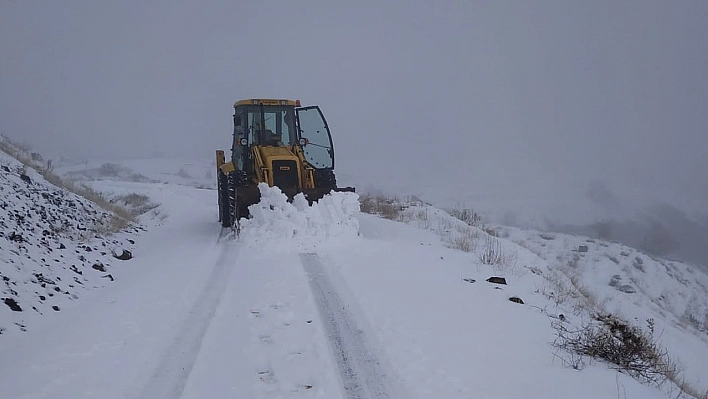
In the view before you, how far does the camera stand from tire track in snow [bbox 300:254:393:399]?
405cm

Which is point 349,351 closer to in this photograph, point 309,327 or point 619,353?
point 309,327

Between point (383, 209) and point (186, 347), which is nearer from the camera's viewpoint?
point (186, 347)

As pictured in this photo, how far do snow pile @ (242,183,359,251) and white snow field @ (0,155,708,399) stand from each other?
28 mm

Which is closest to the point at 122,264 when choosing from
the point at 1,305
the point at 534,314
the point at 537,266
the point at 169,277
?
the point at 169,277

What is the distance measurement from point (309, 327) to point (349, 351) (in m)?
0.75

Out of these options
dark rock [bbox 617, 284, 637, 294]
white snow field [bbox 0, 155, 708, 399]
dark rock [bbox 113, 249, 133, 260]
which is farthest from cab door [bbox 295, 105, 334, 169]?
dark rock [bbox 617, 284, 637, 294]

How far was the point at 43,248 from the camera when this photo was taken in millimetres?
7199

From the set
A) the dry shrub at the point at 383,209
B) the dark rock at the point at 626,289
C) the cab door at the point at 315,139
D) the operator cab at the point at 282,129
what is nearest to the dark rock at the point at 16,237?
the operator cab at the point at 282,129

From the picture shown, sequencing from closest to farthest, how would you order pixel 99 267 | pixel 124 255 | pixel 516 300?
pixel 516 300
pixel 99 267
pixel 124 255

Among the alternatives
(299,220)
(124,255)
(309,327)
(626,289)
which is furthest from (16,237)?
(626,289)

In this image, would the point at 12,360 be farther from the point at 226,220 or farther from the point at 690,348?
the point at 690,348

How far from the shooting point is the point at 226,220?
42.2 feet

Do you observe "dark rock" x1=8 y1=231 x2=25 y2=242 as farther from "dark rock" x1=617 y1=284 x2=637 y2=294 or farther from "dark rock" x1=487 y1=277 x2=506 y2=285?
"dark rock" x1=617 y1=284 x2=637 y2=294

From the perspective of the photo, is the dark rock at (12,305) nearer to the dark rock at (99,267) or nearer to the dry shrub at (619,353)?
the dark rock at (99,267)
